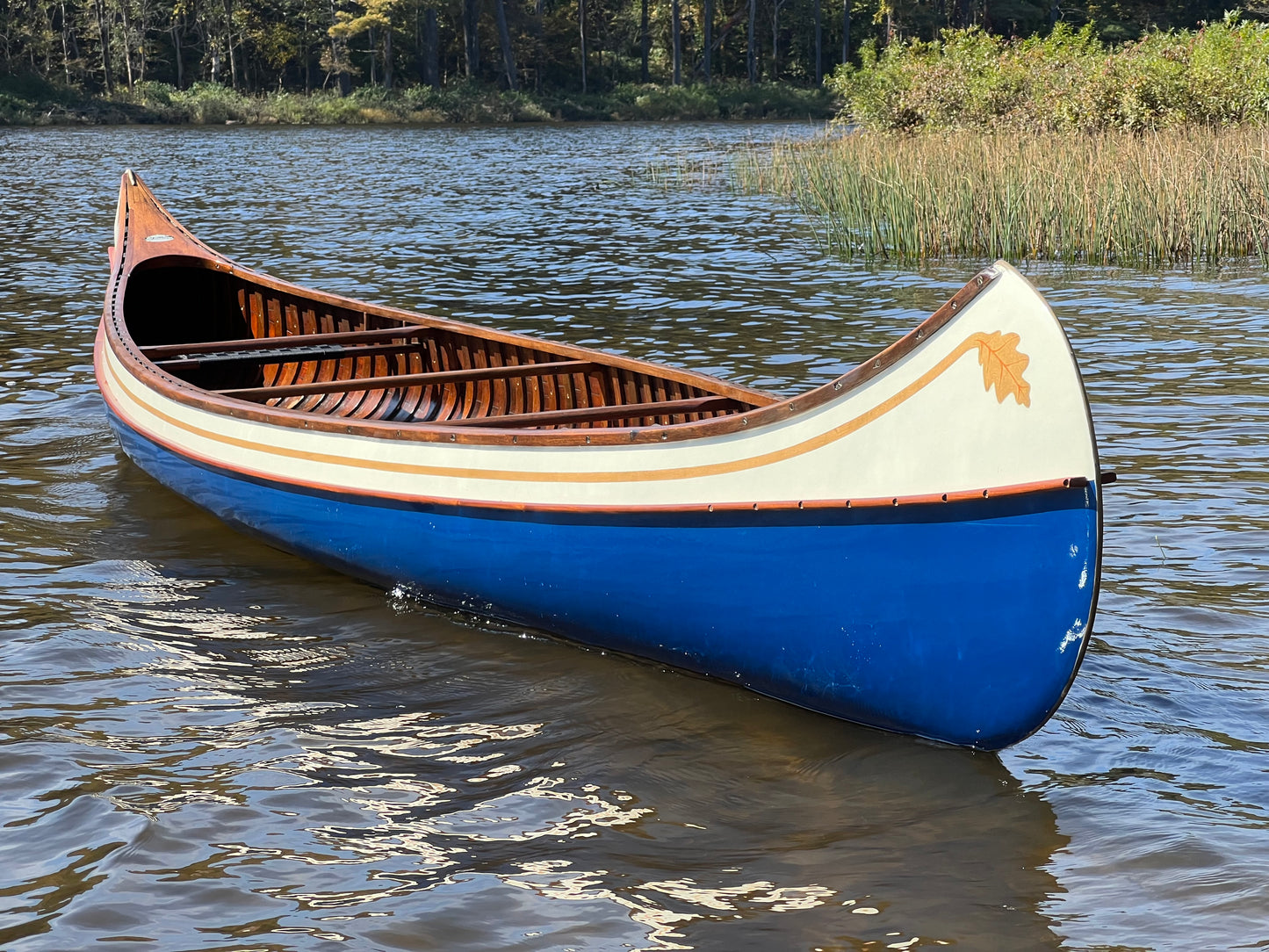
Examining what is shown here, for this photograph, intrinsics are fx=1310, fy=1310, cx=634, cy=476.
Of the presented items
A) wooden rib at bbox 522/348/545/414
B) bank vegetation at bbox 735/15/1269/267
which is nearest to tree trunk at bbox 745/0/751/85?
bank vegetation at bbox 735/15/1269/267

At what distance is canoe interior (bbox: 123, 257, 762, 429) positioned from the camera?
22.0 ft

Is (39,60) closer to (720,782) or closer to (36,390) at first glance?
(36,390)

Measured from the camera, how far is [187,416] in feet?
23.1

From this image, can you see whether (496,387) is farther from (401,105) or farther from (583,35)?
(583,35)

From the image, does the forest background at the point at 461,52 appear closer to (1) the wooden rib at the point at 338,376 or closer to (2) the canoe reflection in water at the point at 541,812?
(1) the wooden rib at the point at 338,376

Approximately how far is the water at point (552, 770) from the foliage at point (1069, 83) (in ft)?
A: 30.2

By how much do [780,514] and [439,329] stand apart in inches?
174

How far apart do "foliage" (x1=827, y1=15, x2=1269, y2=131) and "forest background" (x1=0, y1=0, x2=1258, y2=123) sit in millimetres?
35230

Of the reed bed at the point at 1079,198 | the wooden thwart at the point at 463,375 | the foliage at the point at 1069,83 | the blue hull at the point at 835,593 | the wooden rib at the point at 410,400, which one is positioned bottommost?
the blue hull at the point at 835,593

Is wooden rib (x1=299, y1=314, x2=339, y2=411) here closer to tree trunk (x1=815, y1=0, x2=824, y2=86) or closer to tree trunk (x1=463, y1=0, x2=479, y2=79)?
tree trunk (x1=463, y1=0, x2=479, y2=79)

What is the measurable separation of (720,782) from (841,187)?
13.4 metres

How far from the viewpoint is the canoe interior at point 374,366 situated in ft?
22.0

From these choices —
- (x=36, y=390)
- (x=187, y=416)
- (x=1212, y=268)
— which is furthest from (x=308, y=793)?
(x=1212, y=268)

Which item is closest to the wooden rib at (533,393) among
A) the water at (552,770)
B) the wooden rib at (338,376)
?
the wooden rib at (338,376)
